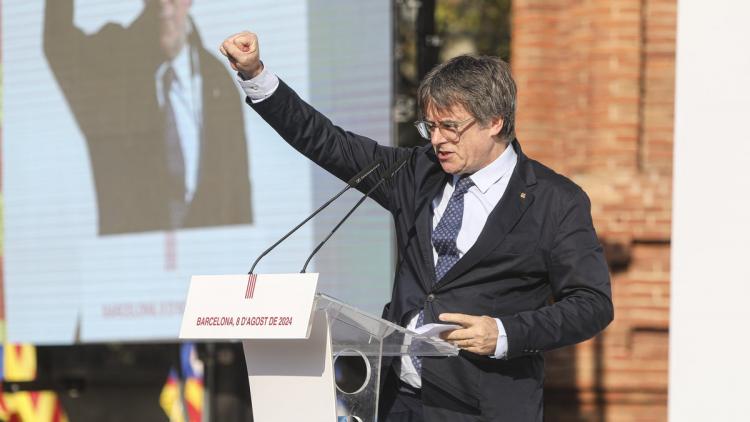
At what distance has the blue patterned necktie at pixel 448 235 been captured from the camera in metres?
2.95

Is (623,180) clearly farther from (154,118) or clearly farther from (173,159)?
(154,118)

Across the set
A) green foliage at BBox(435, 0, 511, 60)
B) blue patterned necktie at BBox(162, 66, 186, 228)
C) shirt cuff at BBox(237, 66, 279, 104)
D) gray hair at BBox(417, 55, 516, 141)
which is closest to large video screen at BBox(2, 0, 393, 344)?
blue patterned necktie at BBox(162, 66, 186, 228)

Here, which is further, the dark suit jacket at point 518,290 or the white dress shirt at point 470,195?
the white dress shirt at point 470,195

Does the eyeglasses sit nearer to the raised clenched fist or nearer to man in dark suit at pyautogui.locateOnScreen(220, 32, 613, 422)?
man in dark suit at pyautogui.locateOnScreen(220, 32, 613, 422)

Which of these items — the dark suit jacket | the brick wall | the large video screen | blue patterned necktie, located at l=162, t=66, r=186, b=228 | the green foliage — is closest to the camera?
the dark suit jacket

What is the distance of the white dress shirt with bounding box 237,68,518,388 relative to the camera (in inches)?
116

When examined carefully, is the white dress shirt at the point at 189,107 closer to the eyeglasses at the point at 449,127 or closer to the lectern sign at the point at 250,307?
the eyeglasses at the point at 449,127

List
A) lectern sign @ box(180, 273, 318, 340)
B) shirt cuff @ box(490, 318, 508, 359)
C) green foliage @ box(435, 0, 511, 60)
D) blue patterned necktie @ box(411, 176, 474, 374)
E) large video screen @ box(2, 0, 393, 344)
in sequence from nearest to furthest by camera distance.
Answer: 1. lectern sign @ box(180, 273, 318, 340)
2. shirt cuff @ box(490, 318, 508, 359)
3. blue patterned necktie @ box(411, 176, 474, 374)
4. large video screen @ box(2, 0, 393, 344)
5. green foliage @ box(435, 0, 511, 60)

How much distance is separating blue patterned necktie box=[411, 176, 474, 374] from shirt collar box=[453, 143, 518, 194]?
0.03 metres

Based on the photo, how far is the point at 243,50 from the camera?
2.94m

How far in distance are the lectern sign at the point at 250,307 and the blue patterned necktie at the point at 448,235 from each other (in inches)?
21.0

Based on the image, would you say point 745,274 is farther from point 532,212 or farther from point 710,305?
point 532,212

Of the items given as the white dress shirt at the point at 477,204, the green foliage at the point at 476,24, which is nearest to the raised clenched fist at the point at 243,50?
the white dress shirt at the point at 477,204

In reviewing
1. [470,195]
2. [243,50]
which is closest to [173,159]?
[243,50]
